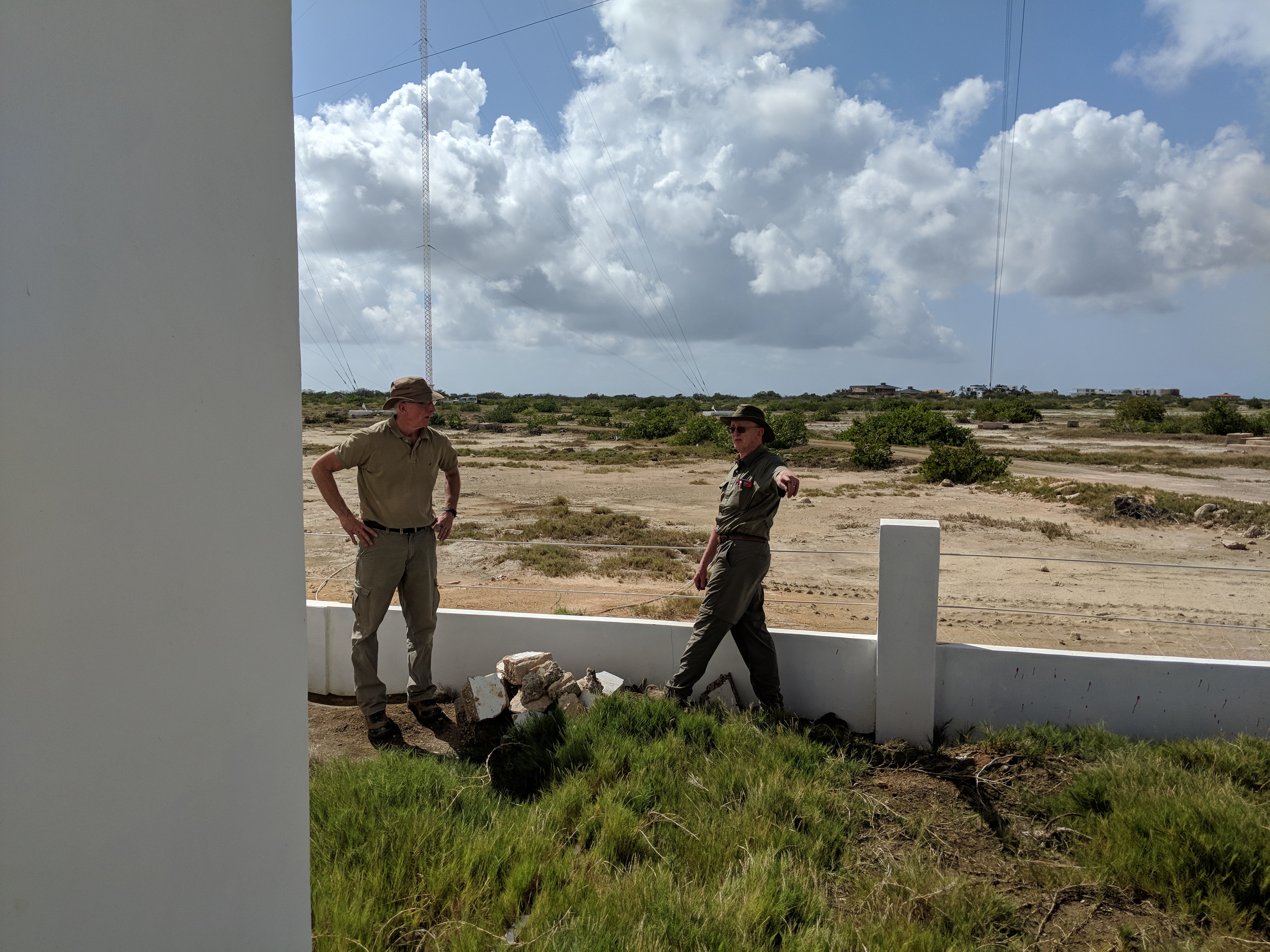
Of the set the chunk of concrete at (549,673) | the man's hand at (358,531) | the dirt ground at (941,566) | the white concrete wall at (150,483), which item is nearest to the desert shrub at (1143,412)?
the dirt ground at (941,566)

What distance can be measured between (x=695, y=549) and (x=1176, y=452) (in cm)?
2458

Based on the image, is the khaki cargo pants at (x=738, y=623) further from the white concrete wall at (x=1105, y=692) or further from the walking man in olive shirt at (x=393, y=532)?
the walking man in olive shirt at (x=393, y=532)

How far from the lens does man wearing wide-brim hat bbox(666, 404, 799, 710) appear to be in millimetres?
4707

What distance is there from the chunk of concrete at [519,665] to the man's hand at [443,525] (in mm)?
898

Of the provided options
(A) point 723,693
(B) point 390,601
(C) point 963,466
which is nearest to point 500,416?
(C) point 963,466

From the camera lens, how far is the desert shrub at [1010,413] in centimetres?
4747

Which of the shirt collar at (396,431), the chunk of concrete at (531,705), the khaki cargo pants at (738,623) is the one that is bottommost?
the chunk of concrete at (531,705)

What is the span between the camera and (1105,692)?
15.7 ft

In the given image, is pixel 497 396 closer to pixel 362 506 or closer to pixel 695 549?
pixel 695 549

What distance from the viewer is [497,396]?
11025 cm

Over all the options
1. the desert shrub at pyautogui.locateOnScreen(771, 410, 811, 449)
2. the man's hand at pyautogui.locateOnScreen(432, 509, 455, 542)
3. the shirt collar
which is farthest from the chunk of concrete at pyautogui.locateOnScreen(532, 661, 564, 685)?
the desert shrub at pyautogui.locateOnScreen(771, 410, 811, 449)

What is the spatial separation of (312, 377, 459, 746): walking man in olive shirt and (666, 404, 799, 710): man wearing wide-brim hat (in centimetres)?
165

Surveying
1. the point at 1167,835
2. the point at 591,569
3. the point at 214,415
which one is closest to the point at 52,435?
the point at 214,415

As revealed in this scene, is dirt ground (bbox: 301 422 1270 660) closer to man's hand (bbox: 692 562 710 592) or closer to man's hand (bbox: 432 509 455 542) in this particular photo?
man's hand (bbox: 432 509 455 542)
